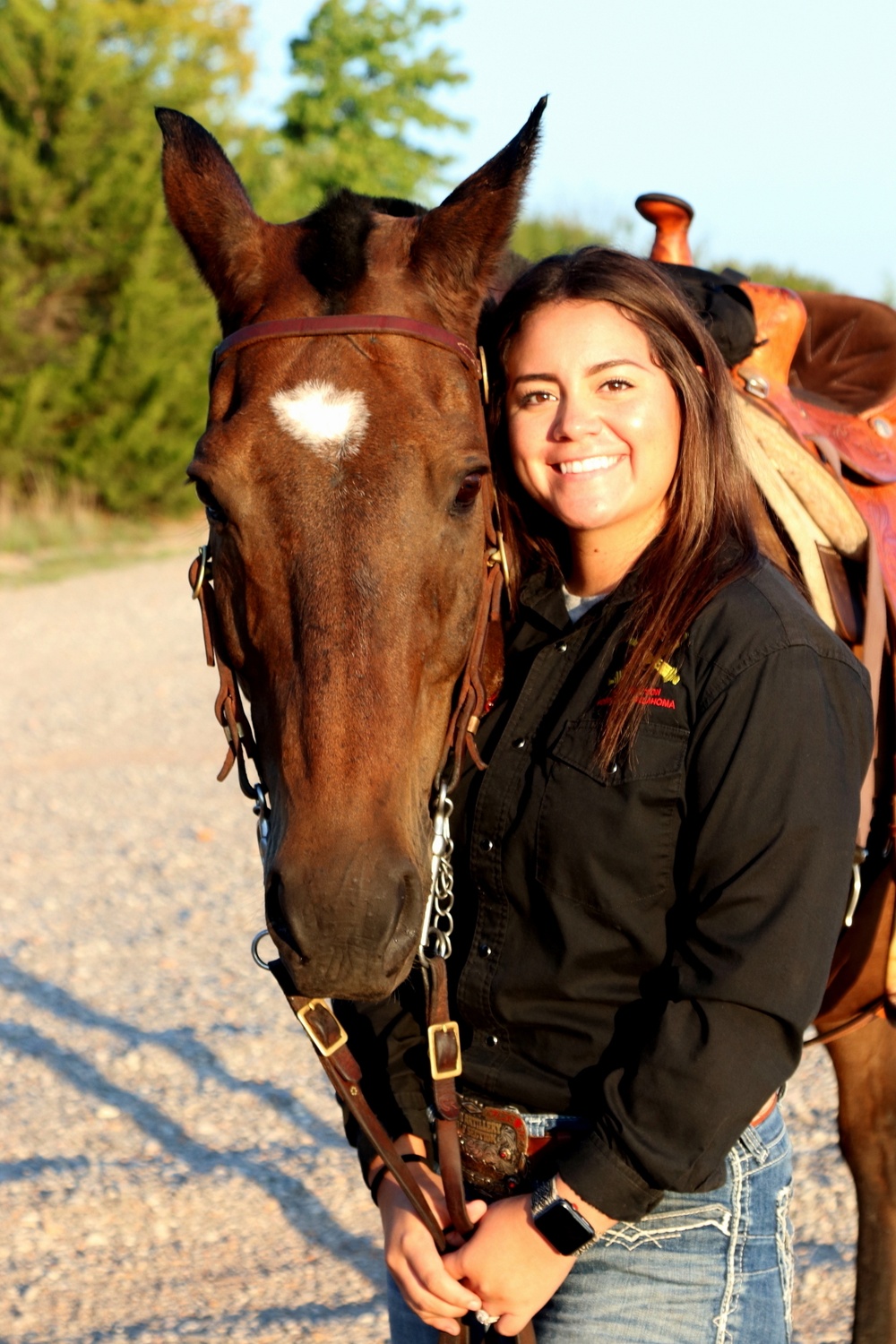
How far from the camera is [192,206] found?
2061 millimetres

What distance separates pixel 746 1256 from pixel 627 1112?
338 mm

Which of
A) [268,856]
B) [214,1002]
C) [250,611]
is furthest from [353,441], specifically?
[214,1002]

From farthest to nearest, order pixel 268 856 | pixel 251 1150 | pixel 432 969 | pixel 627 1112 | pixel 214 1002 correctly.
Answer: pixel 214 1002 → pixel 251 1150 → pixel 432 969 → pixel 268 856 → pixel 627 1112

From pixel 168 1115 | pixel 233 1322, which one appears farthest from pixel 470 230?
pixel 168 1115

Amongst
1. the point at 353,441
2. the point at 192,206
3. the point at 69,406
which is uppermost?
the point at 192,206

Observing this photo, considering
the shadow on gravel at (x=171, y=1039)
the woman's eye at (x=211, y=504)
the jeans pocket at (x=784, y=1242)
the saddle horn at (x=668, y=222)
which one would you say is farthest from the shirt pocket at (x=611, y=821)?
the shadow on gravel at (x=171, y=1039)

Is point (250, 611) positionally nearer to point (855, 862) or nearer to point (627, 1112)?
point (627, 1112)

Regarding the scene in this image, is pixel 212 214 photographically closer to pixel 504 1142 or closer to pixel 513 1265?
pixel 504 1142

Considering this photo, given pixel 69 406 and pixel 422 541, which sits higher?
pixel 422 541

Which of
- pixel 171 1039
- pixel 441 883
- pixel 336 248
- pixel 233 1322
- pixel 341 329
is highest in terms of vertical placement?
pixel 336 248

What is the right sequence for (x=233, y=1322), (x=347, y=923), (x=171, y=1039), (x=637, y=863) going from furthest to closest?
(x=171, y=1039) → (x=233, y=1322) → (x=637, y=863) → (x=347, y=923)

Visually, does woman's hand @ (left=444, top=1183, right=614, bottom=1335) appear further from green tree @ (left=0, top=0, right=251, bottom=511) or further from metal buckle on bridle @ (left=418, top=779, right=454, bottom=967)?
green tree @ (left=0, top=0, right=251, bottom=511)

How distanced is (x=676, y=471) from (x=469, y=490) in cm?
31

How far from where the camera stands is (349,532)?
1.69m
